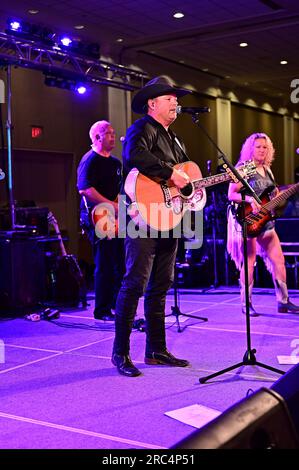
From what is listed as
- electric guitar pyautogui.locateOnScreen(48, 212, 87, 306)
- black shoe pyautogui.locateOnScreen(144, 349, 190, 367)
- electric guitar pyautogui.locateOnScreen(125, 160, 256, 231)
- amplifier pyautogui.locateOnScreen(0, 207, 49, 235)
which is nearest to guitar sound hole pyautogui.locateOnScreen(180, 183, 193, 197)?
electric guitar pyautogui.locateOnScreen(125, 160, 256, 231)

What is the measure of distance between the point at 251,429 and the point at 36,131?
31.7 ft

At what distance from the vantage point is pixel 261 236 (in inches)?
258

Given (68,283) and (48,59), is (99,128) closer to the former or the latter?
(68,283)

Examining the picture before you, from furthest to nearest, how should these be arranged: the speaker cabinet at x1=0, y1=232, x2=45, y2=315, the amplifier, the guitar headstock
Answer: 1. the amplifier
2. the speaker cabinet at x1=0, y1=232, x2=45, y2=315
3. the guitar headstock

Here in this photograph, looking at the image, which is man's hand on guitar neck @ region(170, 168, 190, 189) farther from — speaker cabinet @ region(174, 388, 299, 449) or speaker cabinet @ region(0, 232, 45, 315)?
speaker cabinet @ region(0, 232, 45, 315)

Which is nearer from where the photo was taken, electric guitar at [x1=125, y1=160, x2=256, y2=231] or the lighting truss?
electric guitar at [x1=125, y1=160, x2=256, y2=231]

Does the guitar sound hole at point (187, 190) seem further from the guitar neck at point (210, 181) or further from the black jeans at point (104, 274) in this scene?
the black jeans at point (104, 274)

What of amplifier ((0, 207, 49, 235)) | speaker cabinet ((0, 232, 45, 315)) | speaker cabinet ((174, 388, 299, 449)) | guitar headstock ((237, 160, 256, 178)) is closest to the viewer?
speaker cabinet ((174, 388, 299, 449))

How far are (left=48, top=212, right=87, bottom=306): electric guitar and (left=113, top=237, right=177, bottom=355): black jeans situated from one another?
3124 mm

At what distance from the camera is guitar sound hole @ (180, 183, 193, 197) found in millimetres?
4371

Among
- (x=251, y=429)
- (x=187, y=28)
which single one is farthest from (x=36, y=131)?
(x=251, y=429)

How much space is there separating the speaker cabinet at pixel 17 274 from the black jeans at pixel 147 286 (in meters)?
3.00

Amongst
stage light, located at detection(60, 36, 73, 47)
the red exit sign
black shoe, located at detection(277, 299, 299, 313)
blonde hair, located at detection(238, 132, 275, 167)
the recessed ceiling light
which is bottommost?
black shoe, located at detection(277, 299, 299, 313)
